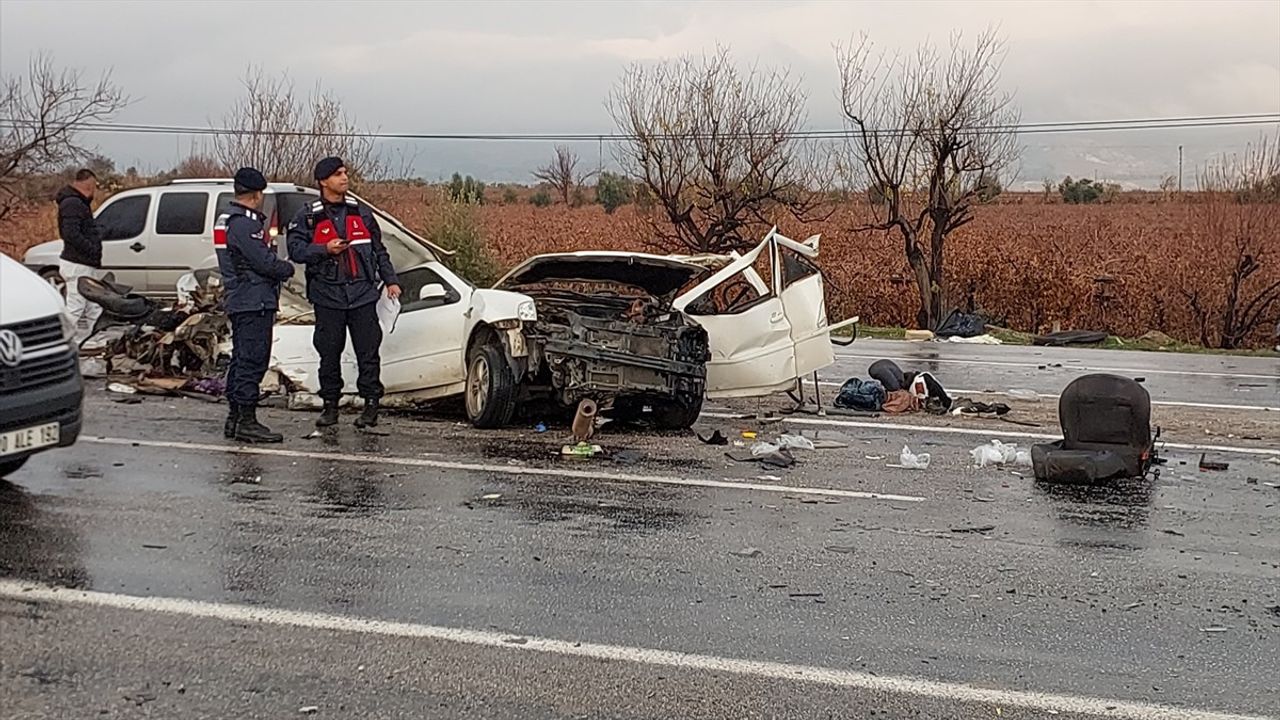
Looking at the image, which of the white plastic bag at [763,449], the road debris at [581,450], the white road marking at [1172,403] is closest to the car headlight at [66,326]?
the road debris at [581,450]

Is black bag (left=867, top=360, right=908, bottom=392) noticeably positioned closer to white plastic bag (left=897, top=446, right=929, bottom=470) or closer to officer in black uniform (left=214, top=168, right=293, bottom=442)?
white plastic bag (left=897, top=446, right=929, bottom=470)

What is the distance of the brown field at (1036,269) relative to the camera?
22.0 m

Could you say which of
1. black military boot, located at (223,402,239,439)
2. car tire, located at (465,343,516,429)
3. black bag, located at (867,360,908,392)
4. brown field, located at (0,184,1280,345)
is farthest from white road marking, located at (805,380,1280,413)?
brown field, located at (0,184,1280,345)

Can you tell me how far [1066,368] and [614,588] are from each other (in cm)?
1146

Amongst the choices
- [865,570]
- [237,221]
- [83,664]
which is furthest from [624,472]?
[83,664]

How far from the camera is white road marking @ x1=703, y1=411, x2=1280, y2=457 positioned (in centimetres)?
948

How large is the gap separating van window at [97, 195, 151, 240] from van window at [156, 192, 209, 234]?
0.21m

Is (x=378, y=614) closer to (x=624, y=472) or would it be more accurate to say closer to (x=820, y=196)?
(x=624, y=472)

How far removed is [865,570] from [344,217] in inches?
188

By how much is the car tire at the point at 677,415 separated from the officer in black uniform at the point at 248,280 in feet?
9.40

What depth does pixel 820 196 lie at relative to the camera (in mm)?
24625

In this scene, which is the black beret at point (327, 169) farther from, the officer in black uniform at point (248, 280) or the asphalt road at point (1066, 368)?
the asphalt road at point (1066, 368)

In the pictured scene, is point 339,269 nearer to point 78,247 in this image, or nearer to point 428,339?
point 428,339

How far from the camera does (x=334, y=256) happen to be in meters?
8.73
